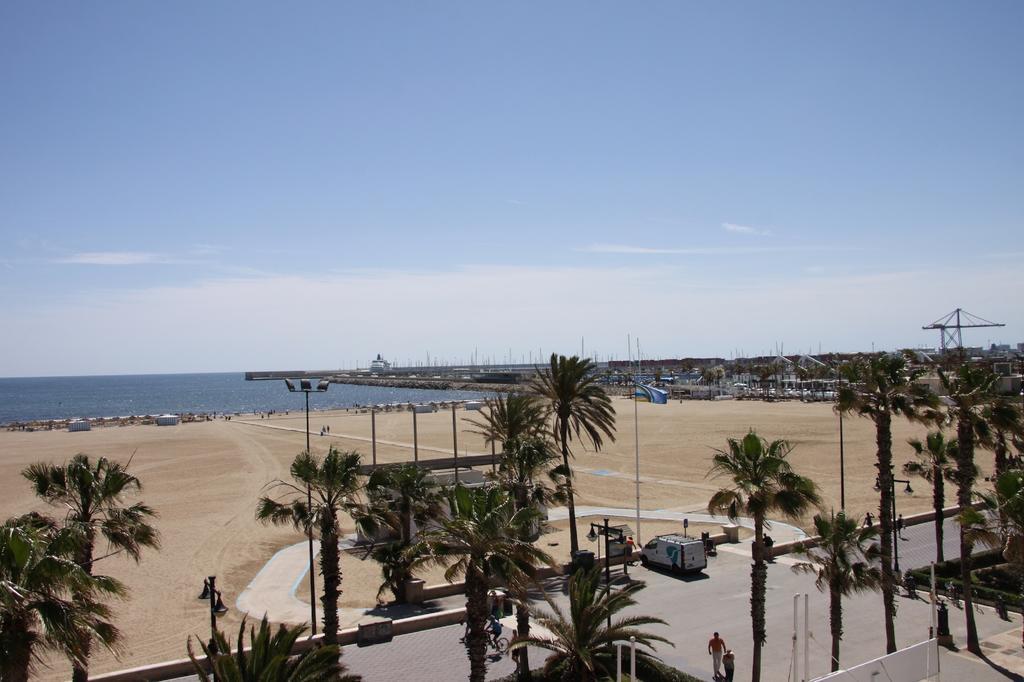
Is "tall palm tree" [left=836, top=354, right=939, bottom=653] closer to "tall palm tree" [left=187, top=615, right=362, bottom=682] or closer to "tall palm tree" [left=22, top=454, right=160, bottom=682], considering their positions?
"tall palm tree" [left=187, top=615, right=362, bottom=682]

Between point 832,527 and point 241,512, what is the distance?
2828 centimetres

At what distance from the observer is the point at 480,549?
41.2 feet

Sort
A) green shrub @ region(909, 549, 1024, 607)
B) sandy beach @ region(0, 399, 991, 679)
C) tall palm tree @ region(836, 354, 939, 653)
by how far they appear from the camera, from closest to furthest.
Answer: tall palm tree @ region(836, 354, 939, 653)
green shrub @ region(909, 549, 1024, 607)
sandy beach @ region(0, 399, 991, 679)

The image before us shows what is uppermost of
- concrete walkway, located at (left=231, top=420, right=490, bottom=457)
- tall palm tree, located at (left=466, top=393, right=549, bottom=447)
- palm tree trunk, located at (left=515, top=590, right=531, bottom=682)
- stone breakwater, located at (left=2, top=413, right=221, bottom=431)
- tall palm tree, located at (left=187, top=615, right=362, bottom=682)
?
tall palm tree, located at (left=466, top=393, right=549, bottom=447)

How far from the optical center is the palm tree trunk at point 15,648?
28.1 feet

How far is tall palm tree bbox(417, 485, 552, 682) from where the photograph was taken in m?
12.5

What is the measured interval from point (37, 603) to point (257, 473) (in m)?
40.8

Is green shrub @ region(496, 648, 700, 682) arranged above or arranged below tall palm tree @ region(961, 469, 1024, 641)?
below

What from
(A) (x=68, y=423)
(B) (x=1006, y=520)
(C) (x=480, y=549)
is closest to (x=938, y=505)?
(B) (x=1006, y=520)

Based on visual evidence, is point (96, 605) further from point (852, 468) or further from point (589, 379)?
point (852, 468)

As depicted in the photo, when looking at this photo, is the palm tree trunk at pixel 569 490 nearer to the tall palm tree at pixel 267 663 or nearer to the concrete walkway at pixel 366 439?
the tall palm tree at pixel 267 663

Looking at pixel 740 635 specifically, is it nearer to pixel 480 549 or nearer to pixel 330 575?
pixel 480 549

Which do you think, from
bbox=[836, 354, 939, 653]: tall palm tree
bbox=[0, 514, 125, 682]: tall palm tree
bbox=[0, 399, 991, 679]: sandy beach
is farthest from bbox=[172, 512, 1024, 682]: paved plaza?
bbox=[0, 514, 125, 682]: tall palm tree

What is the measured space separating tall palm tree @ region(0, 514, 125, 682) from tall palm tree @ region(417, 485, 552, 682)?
512 cm
